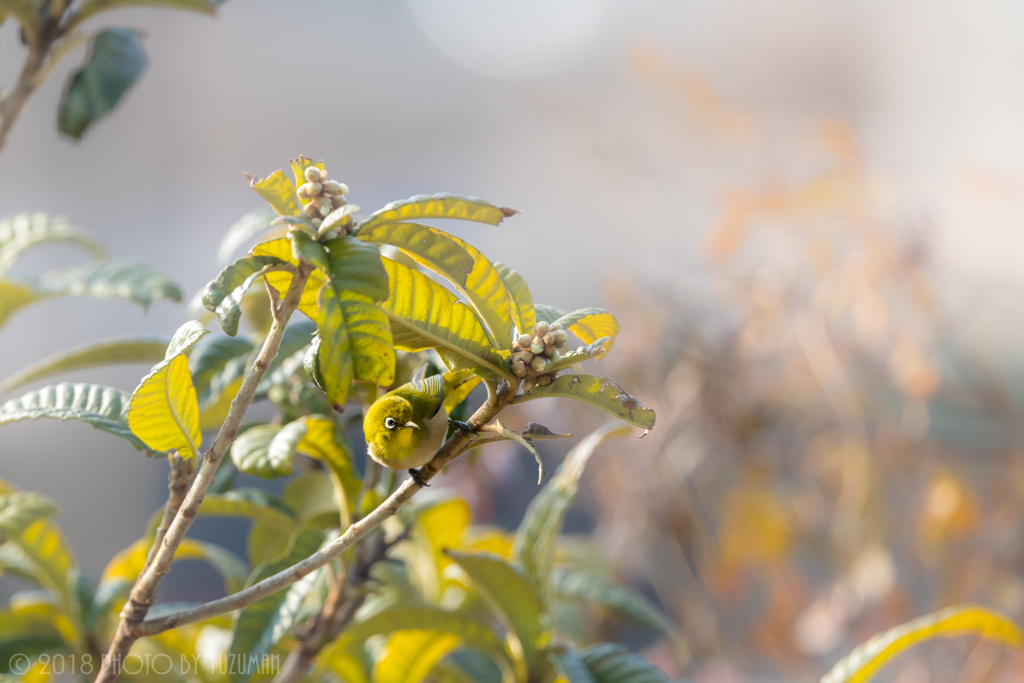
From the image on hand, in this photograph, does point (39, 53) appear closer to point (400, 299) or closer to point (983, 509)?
point (400, 299)

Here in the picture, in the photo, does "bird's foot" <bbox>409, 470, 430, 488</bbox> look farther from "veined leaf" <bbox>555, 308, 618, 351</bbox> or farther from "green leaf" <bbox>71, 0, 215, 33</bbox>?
"green leaf" <bbox>71, 0, 215, 33</bbox>

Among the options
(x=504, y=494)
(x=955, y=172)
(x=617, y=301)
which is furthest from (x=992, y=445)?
(x=504, y=494)

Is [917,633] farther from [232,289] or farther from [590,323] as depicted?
[232,289]

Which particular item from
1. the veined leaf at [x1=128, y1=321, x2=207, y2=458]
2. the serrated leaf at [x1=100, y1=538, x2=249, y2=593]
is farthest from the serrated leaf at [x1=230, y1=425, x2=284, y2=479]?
the serrated leaf at [x1=100, y1=538, x2=249, y2=593]

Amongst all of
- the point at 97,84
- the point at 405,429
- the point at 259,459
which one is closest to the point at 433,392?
the point at 405,429

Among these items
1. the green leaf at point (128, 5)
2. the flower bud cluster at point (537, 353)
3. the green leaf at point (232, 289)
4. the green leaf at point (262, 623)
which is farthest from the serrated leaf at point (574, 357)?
Result: the green leaf at point (128, 5)

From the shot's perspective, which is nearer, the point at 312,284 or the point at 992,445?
the point at 312,284
